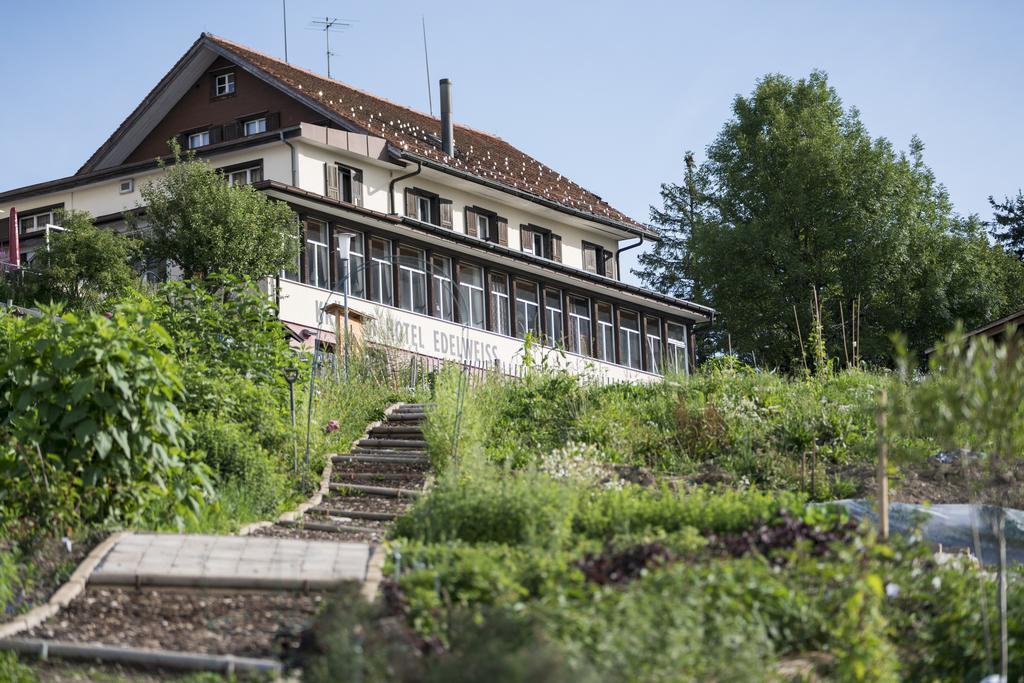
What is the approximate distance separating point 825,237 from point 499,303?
10.0 meters

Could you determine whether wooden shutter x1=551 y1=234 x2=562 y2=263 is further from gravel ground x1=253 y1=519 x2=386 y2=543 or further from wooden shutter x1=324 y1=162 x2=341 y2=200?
gravel ground x1=253 y1=519 x2=386 y2=543

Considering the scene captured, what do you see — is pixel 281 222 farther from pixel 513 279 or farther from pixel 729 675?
pixel 729 675

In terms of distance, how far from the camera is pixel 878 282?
126 ft

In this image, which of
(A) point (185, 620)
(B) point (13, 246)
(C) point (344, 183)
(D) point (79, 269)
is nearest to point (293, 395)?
(A) point (185, 620)

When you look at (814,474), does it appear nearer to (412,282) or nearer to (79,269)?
(79,269)

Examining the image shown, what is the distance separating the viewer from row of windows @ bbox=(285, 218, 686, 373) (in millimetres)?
30344

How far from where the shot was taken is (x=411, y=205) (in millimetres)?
35031

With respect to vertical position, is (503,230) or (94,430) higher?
(503,230)

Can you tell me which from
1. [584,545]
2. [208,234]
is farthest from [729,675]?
[208,234]

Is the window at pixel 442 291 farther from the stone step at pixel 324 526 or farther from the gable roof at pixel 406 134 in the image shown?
the stone step at pixel 324 526

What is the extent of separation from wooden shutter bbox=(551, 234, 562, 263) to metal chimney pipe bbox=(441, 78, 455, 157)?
13.6ft

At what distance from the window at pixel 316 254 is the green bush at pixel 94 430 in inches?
728

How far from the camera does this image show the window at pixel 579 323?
36.7 metres

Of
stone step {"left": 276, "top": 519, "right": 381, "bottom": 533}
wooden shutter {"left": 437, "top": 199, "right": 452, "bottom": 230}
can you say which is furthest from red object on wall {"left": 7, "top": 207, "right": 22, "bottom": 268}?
stone step {"left": 276, "top": 519, "right": 381, "bottom": 533}
